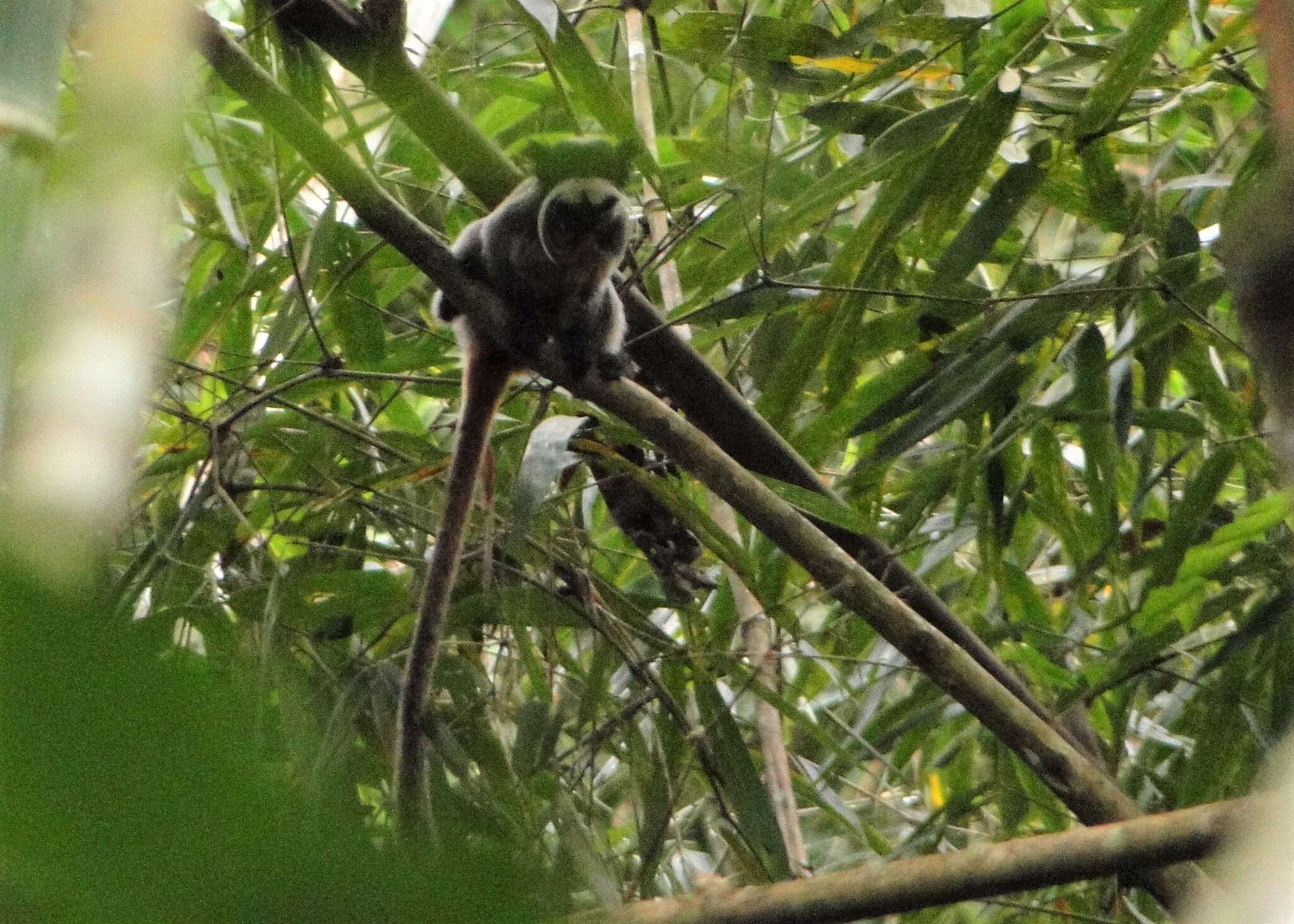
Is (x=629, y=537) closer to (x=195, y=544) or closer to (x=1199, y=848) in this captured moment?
(x=195, y=544)

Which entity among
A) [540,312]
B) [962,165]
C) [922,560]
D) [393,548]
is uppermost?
[540,312]

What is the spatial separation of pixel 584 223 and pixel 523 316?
0.85 ft

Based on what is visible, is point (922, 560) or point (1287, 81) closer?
point (1287, 81)

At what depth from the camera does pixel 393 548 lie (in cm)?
256

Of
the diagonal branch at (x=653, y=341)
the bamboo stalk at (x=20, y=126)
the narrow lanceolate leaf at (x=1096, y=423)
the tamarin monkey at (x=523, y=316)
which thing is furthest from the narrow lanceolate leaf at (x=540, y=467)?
the bamboo stalk at (x=20, y=126)

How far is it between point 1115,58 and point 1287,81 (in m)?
1.66

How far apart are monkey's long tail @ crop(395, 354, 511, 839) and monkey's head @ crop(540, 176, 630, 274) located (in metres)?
0.35

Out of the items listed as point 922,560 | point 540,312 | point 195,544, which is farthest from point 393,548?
point 922,560

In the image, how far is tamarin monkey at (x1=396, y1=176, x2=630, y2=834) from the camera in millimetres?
2102

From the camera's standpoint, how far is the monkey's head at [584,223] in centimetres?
257

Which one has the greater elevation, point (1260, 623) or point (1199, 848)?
point (1260, 623)

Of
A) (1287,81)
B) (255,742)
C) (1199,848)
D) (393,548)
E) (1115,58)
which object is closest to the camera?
(255,742)

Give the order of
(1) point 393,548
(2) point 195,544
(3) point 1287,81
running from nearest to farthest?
(3) point 1287,81 → (2) point 195,544 → (1) point 393,548

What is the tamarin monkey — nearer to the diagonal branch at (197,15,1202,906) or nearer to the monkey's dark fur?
the monkey's dark fur
